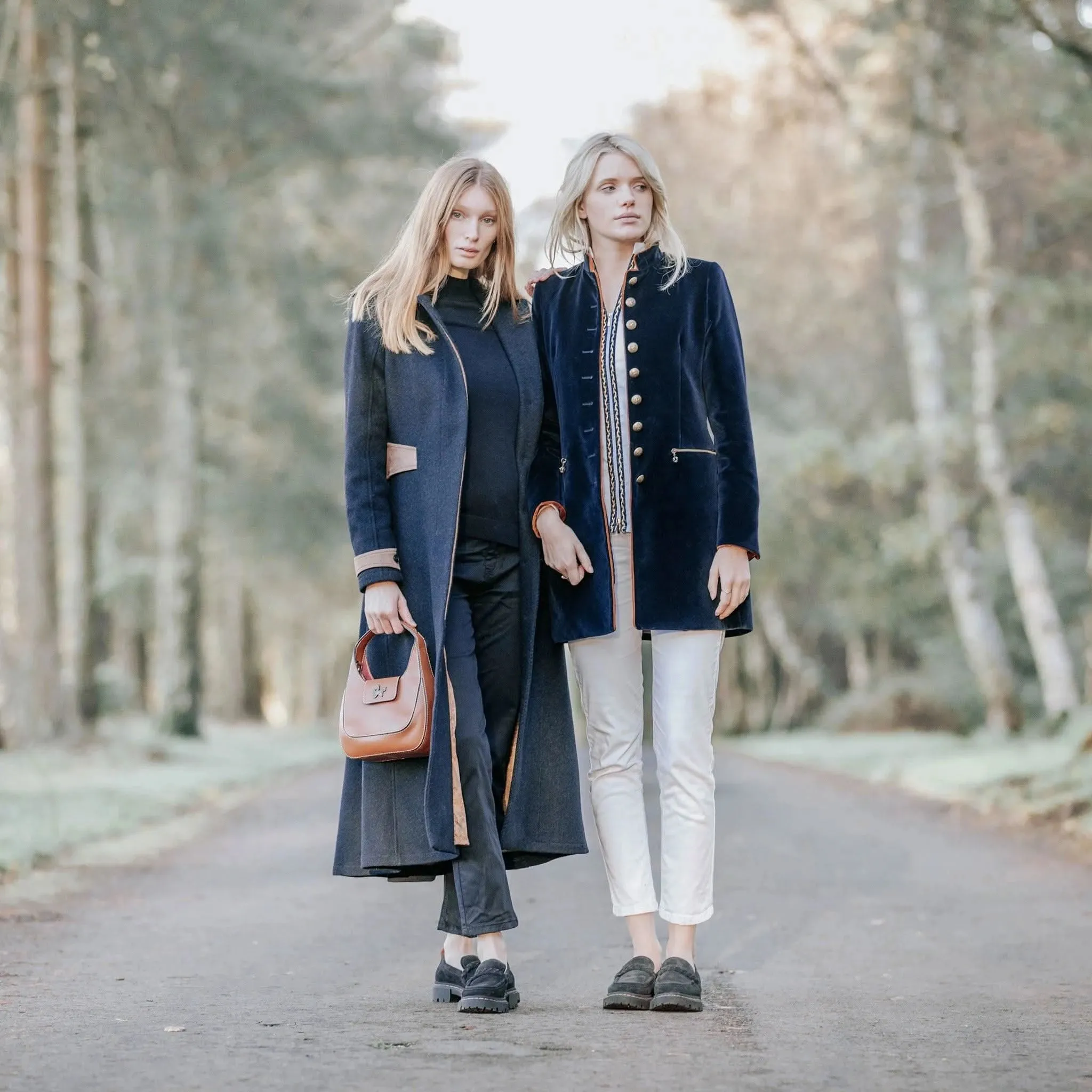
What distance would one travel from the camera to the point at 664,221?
5309mm

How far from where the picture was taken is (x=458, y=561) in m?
5.07

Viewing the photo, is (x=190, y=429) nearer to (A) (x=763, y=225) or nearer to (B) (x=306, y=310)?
(B) (x=306, y=310)

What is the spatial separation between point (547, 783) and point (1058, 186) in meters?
12.6

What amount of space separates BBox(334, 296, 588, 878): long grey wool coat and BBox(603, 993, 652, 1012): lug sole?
18.4 inches

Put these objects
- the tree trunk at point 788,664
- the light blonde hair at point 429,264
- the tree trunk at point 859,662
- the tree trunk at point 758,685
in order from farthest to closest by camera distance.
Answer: the tree trunk at point 758,685 < the tree trunk at point 788,664 < the tree trunk at point 859,662 < the light blonde hair at point 429,264

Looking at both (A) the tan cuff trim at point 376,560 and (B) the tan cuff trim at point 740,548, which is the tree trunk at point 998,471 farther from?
(A) the tan cuff trim at point 376,560

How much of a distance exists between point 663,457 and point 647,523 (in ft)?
0.67

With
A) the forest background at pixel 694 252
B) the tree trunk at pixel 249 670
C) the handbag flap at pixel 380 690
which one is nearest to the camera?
the handbag flap at pixel 380 690

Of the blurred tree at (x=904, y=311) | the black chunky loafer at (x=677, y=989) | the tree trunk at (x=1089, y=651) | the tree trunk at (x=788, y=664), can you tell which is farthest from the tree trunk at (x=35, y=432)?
the tree trunk at (x=788, y=664)

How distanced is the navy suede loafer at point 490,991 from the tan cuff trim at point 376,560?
3.89 feet

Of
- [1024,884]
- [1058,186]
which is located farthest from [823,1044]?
[1058,186]

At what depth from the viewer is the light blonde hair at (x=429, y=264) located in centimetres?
513

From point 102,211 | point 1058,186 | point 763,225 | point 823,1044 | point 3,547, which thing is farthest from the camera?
point 3,547

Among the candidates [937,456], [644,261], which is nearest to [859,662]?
[937,456]
